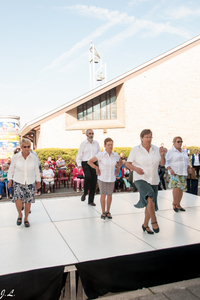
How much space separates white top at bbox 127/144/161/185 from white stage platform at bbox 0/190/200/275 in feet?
3.17

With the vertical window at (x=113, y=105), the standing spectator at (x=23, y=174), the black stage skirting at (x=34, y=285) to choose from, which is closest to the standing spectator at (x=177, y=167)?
the standing spectator at (x=23, y=174)

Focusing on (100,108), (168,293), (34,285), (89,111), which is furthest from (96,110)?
(34,285)

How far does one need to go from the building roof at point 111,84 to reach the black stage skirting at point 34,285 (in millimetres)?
16207

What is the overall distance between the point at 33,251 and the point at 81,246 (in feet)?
2.28

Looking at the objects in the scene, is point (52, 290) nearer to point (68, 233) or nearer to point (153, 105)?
point (68, 233)

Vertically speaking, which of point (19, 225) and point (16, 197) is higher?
point (16, 197)

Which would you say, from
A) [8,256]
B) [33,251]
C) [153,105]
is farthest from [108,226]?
[153,105]

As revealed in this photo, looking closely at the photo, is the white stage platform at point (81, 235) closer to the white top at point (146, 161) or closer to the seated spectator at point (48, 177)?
the white top at point (146, 161)

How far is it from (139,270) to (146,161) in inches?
64.6

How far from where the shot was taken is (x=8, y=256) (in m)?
3.76

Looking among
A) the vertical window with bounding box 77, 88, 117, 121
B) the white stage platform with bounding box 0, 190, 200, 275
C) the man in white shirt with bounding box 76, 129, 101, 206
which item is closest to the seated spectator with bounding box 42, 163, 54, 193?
the white stage platform with bounding box 0, 190, 200, 275

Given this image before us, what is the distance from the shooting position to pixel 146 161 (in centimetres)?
438

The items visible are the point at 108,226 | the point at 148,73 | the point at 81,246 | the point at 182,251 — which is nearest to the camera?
the point at 182,251

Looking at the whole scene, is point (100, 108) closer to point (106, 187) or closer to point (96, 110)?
point (96, 110)
